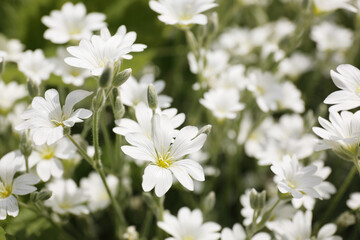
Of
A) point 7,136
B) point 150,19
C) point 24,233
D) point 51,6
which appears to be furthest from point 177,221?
point 51,6

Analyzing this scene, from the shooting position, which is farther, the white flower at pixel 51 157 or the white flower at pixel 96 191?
the white flower at pixel 96 191

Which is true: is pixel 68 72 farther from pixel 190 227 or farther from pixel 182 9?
pixel 190 227

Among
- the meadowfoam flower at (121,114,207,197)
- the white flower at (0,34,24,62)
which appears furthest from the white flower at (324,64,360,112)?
the white flower at (0,34,24,62)

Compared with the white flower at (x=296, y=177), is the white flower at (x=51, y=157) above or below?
below

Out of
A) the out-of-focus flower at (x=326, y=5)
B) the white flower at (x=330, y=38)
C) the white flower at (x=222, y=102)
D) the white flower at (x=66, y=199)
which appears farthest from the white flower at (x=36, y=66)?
the white flower at (x=330, y=38)

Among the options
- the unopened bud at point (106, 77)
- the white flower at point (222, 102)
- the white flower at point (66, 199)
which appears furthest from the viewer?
the white flower at point (222, 102)

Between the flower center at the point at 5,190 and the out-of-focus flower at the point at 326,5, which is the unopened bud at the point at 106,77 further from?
the out-of-focus flower at the point at 326,5

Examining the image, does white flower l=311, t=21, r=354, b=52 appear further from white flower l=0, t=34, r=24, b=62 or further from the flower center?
the flower center
